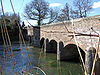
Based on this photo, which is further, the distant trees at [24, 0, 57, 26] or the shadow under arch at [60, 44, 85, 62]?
the distant trees at [24, 0, 57, 26]

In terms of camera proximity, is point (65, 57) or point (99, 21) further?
point (65, 57)

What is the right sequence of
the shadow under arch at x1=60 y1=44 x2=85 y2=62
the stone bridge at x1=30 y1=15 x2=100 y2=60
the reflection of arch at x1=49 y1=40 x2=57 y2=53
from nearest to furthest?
the stone bridge at x1=30 y1=15 x2=100 y2=60, the shadow under arch at x1=60 y1=44 x2=85 y2=62, the reflection of arch at x1=49 y1=40 x2=57 y2=53

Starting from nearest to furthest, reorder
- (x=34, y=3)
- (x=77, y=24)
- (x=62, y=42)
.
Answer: (x=77, y=24), (x=62, y=42), (x=34, y=3)

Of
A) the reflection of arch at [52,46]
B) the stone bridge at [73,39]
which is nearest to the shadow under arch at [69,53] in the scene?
the stone bridge at [73,39]

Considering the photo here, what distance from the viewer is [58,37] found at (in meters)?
8.11

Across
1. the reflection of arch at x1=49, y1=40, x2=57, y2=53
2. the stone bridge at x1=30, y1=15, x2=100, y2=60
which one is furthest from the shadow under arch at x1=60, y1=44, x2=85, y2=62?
the reflection of arch at x1=49, y1=40, x2=57, y2=53

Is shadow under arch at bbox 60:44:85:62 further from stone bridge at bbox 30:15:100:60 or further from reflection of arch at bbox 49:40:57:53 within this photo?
reflection of arch at bbox 49:40:57:53

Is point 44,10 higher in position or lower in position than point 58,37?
higher

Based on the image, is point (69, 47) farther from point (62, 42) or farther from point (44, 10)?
point (44, 10)

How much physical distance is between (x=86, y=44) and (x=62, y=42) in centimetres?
208

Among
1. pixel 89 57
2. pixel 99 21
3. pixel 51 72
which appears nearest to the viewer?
pixel 89 57

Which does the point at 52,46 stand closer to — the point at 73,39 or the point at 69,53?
the point at 69,53

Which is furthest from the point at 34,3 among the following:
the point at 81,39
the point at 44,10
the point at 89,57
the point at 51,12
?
the point at 89,57

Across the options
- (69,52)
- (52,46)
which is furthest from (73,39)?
(52,46)
